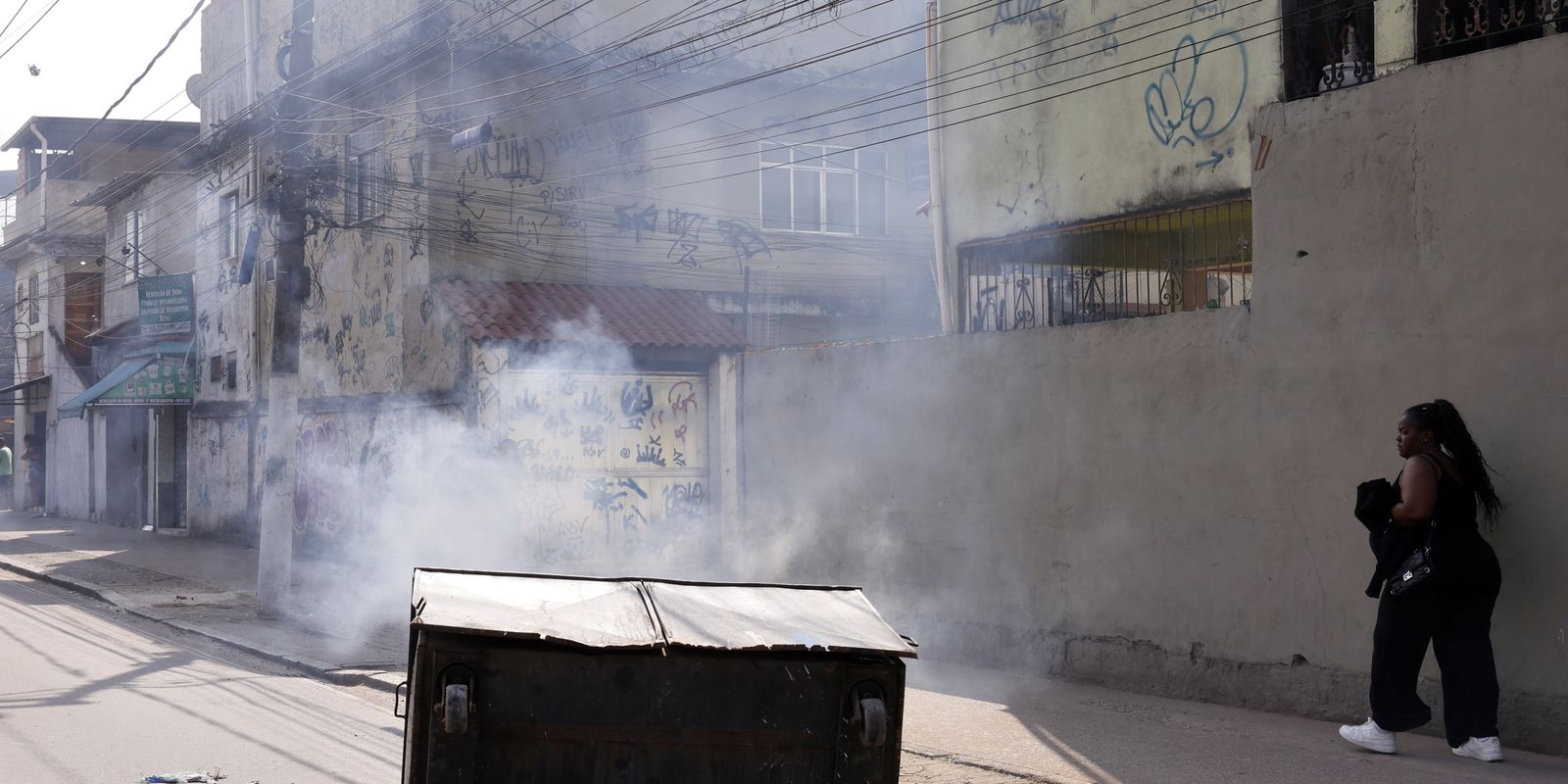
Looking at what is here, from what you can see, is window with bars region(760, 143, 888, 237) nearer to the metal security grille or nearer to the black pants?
the metal security grille

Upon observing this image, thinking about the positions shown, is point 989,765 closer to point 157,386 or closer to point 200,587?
point 200,587

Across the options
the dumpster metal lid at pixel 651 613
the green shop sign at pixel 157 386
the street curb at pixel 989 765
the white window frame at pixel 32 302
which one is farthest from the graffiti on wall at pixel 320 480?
the white window frame at pixel 32 302

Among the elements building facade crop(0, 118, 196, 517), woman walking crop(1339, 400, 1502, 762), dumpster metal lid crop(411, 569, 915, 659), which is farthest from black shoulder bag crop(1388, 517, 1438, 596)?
building facade crop(0, 118, 196, 517)

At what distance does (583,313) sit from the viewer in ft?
54.5

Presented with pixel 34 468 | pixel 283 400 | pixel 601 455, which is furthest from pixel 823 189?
pixel 34 468

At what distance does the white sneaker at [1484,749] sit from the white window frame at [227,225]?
22479 mm

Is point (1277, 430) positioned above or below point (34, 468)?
above

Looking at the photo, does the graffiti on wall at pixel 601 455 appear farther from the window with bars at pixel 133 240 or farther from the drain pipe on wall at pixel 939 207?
the window with bars at pixel 133 240

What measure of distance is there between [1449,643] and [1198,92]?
517 centimetres

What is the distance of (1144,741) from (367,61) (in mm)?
14942

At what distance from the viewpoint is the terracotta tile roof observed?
52.3ft

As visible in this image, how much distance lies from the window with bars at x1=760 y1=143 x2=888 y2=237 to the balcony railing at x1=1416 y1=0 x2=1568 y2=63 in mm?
10871

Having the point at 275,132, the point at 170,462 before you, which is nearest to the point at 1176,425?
the point at 275,132

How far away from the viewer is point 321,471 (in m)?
20.1
